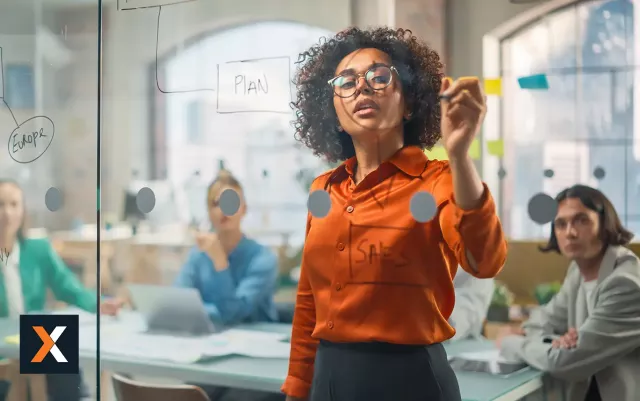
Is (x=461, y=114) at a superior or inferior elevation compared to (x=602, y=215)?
superior

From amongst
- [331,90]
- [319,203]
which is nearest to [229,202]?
[319,203]

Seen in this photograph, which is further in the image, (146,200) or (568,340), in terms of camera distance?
(146,200)

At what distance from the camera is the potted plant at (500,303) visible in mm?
1385

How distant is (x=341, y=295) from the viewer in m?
1.38

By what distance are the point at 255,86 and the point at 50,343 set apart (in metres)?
0.78

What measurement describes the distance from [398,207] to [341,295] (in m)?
0.19

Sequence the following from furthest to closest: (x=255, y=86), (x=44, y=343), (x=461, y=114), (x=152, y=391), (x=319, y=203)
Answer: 1. (x=44, y=343)
2. (x=152, y=391)
3. (x=255, y=86)
4. (x=319, y=203)
5. (x=461, y=114)

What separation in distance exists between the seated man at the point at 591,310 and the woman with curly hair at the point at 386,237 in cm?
14

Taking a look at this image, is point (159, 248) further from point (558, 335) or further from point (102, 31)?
point (558, 335)

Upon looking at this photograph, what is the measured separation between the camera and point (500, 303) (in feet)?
4.56

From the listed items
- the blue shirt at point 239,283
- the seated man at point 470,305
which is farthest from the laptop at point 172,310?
the seated man at point 470,305

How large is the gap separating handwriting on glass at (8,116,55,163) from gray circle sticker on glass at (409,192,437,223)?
3.08ft

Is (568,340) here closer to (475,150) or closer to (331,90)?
(475,150)

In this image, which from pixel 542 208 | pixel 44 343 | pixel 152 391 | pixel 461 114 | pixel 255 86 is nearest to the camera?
pixel 461 114
